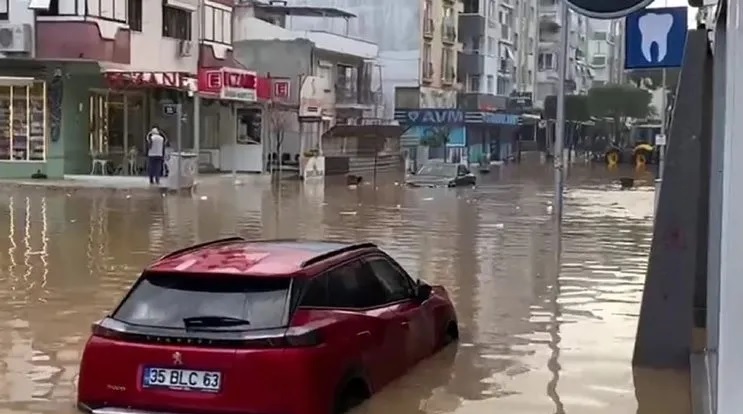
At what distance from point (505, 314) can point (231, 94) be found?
2842cm

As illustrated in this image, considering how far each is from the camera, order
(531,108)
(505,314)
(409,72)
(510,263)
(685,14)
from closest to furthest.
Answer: (685,14) → (505,314) → (510,263) → (409,72) → (531,108)

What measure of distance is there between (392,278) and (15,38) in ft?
88.8

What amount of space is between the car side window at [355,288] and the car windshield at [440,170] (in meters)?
34.6

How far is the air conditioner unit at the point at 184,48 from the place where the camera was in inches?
1633

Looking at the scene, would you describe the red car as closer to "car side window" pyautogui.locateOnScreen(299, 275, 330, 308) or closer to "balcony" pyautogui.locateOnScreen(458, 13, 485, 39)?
"car side window" pyautogui.locateOnScreen(299, 275, 330, 308)

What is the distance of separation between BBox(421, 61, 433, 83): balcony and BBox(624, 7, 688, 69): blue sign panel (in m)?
60.1

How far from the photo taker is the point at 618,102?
302ft

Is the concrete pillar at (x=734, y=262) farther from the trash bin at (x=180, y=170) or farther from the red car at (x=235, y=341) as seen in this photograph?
the trash bin at (x=180, y=170)

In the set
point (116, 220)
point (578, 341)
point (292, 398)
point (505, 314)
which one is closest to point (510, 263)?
point (505, 314)

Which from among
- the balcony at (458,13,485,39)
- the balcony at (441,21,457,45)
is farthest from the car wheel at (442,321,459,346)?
the balcony at (458,13,485,39)

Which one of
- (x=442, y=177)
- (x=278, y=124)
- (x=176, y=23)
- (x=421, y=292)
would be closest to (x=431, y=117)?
(x=278, y=124)

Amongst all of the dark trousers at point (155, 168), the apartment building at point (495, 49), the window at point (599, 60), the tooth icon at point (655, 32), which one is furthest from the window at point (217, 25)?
the window at point (599, 60)

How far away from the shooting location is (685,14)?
1066 cm

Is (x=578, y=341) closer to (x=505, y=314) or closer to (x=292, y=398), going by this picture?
(x=505, y=314)
